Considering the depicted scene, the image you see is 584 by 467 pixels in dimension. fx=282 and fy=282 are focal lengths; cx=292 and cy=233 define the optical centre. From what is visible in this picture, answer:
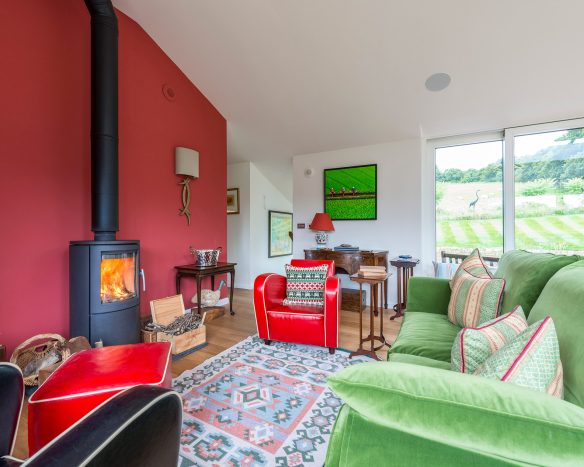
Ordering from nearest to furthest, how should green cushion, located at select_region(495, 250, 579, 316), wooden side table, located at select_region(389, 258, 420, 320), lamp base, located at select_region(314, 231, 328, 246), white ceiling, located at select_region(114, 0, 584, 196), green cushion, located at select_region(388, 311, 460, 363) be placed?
green cushion, located at select_region(495, 250, 579, 316), green cushion, located at select_region(388, 311, 460, 363), white ceiling, located at select_region(114, 0, 584, 196), wooden side table, located at select_region(389, 258, 420, 320), lamp base, located at select_region(314, 231, 328, 246)

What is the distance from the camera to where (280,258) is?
19.3ft

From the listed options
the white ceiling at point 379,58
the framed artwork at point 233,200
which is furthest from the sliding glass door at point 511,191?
the framed artwork at point 233,200

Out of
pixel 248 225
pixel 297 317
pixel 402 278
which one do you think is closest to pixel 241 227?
pixel 248 225

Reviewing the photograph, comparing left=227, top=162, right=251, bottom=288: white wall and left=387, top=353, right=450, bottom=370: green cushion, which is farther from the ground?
left=227, top=162, right=251, bottom=288: white wall

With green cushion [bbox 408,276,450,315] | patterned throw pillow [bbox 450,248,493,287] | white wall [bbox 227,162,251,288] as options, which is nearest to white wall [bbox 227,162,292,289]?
white wall [bbox 227,162,251,288]

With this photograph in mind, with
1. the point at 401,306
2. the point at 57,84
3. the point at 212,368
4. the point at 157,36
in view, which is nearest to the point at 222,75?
the point at 157,36

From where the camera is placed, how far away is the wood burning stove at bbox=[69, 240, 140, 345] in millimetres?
2100

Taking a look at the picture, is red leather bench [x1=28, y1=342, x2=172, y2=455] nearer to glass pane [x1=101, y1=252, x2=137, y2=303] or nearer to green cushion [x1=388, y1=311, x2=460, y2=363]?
glass pane [x1=101, y1=252, x2=137, y2=303]

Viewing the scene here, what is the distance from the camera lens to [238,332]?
2.94 m

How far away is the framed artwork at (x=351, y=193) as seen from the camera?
3.99 m

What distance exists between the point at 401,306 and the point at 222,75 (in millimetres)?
3490

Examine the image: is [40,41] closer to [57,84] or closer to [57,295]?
[57,84]

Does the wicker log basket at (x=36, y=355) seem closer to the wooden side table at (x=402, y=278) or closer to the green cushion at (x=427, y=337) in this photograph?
the green cushion at (x=427, y=337)

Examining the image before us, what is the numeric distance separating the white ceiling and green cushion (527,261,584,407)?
7.14 feet
